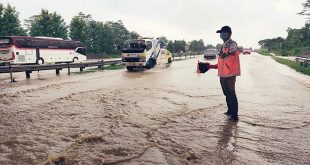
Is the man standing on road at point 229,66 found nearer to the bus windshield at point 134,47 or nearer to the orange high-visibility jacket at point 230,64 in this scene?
the orange high-visibility jacket at point 230,64

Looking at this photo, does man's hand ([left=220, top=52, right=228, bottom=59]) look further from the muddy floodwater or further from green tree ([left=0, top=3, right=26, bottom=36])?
green tree ([left=0, top=3, right=26, bottom=36])

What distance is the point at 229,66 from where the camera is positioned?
23.1ft

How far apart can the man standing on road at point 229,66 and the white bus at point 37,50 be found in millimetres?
27083

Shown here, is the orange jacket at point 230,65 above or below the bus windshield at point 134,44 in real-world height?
below

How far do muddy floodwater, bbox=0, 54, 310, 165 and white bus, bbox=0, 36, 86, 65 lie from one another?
2203 centimetres

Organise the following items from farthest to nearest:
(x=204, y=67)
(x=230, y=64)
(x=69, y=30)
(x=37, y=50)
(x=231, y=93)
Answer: (x=69, y=30), (x=37, y=50), (x=204, y=67), (x=231, y=93), (x=230, y=64)

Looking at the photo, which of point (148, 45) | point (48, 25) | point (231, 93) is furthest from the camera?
point (48, 25)

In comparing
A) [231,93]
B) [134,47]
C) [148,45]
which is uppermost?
[148,45]

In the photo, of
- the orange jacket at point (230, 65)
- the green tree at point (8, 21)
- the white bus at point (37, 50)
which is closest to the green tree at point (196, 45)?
the green tree at point (8, 21)

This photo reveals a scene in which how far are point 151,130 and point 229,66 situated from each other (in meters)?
2.40

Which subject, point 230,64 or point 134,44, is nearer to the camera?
point 230,64

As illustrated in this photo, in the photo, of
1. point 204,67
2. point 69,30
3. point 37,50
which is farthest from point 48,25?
point 204,67

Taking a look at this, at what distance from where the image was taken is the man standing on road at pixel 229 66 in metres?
7.00

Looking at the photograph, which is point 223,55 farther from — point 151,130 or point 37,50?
point 37,50
